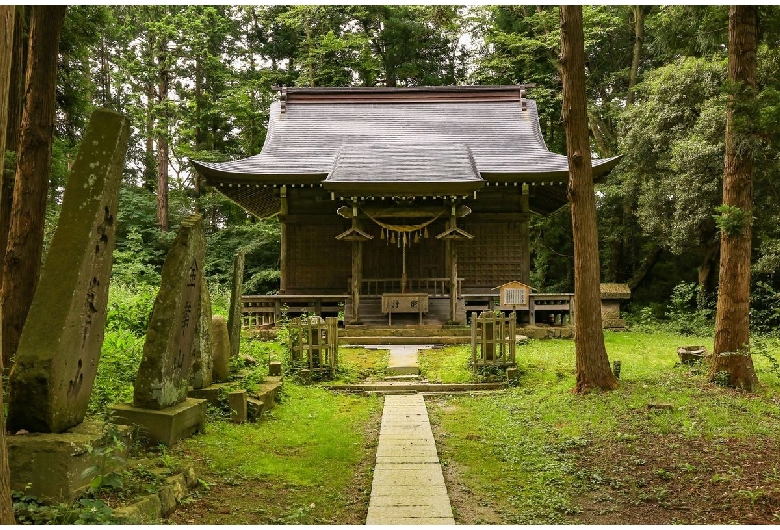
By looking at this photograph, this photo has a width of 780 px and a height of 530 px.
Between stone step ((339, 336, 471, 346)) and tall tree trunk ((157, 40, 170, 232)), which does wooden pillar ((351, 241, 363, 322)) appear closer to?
stone step ((339, 336, 471, 346))

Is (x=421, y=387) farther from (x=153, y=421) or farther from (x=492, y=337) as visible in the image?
(x=153, y=421)

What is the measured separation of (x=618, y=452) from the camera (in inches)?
233

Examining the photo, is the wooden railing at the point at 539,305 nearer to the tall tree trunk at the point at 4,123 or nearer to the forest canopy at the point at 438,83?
the forest canopy at the point at 438,83

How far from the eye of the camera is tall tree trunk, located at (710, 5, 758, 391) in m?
8.17

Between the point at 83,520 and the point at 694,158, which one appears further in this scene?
the point at 694,158

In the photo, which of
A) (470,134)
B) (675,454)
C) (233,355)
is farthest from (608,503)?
(470,134)

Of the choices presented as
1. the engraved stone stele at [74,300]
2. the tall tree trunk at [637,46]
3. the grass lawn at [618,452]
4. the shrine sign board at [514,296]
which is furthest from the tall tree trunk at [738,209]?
the tall tree trunk at [637,46]

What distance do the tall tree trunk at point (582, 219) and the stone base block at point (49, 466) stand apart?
261 inches

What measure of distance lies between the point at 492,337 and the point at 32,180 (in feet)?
24.6

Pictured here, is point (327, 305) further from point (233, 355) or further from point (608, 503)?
point (608, 503)

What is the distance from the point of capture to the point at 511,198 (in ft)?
59.6

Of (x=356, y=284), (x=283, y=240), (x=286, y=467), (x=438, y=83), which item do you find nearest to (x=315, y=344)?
(x=286, y=467)

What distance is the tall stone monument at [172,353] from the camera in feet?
18.5

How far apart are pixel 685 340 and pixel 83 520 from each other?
50.9 feet
